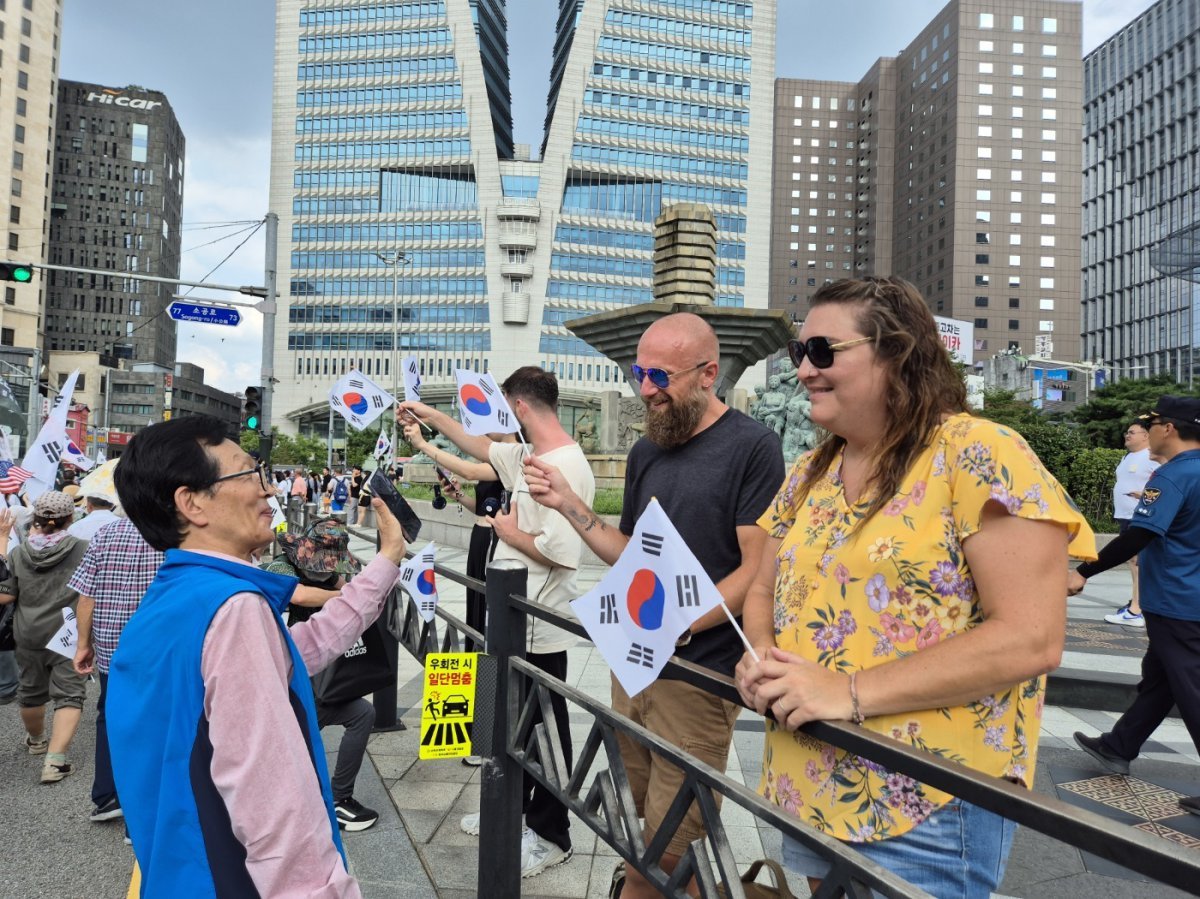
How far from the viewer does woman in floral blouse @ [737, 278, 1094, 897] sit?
1437mm

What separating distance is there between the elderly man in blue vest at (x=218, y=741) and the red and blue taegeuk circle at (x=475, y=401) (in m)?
2.47

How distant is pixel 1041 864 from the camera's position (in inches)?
136

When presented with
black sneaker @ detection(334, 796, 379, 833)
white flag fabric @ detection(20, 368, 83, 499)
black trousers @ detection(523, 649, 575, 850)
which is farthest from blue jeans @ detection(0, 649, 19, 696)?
black trousers @ detection(523, 649, 575, 850)

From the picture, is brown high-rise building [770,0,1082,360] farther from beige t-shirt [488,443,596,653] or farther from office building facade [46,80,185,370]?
office building facade [46,80,185,370]

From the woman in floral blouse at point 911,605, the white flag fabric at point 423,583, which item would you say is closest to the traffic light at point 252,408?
the white flag fabric at point 423,583

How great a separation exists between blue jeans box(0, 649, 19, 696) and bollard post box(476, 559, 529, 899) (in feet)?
16.1

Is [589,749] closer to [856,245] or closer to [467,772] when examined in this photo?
[467,772]

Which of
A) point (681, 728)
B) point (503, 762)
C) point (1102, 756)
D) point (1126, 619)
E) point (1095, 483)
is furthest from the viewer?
point (1095, 483)

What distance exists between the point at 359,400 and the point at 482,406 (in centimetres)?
345

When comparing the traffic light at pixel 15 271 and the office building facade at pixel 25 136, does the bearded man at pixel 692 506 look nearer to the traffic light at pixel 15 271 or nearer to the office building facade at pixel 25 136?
the traffic light at pixel 15 271

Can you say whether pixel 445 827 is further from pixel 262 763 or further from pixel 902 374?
pixel 902 374

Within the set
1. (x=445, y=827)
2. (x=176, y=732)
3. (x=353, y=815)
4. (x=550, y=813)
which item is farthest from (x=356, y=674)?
(x=176, y=732)

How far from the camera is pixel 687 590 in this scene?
1648mm

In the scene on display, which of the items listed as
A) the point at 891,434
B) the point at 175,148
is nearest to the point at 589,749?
the point at 891,434
